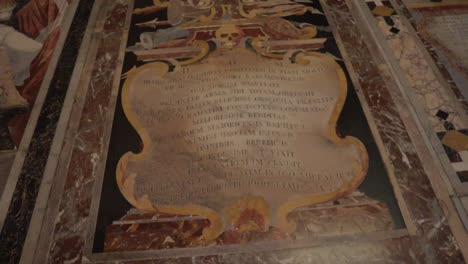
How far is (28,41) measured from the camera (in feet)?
9.82

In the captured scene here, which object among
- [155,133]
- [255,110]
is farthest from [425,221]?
[155,133]

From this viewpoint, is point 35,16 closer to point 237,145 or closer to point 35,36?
point 35,36

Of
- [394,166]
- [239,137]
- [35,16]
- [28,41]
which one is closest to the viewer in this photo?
[394,166]

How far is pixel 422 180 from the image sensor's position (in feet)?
7.46

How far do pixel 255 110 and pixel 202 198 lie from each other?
63 cm

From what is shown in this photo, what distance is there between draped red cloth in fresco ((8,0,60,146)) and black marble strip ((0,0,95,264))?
9 centimetres

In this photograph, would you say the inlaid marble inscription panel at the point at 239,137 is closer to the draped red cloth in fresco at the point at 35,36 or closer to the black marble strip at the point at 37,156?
the black marble strip at the point at 37,156

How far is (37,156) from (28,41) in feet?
3.29

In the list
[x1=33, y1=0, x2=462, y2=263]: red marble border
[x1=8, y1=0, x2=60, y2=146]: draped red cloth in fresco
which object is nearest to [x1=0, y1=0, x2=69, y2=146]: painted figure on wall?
[x1=8, y1=0, x2=60, y2=146]: draped red cloth in fresco

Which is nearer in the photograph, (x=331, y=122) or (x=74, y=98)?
(x=331, y=122)

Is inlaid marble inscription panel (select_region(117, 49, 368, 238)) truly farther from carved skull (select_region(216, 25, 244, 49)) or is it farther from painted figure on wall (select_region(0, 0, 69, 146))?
painted figure on wall (select_region(0, 0, 69, 146))

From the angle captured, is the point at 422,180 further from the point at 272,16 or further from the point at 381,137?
the point at 272,16

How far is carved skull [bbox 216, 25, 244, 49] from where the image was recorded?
2.99 m

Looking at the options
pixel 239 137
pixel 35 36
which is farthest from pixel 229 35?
pixel 35 36
